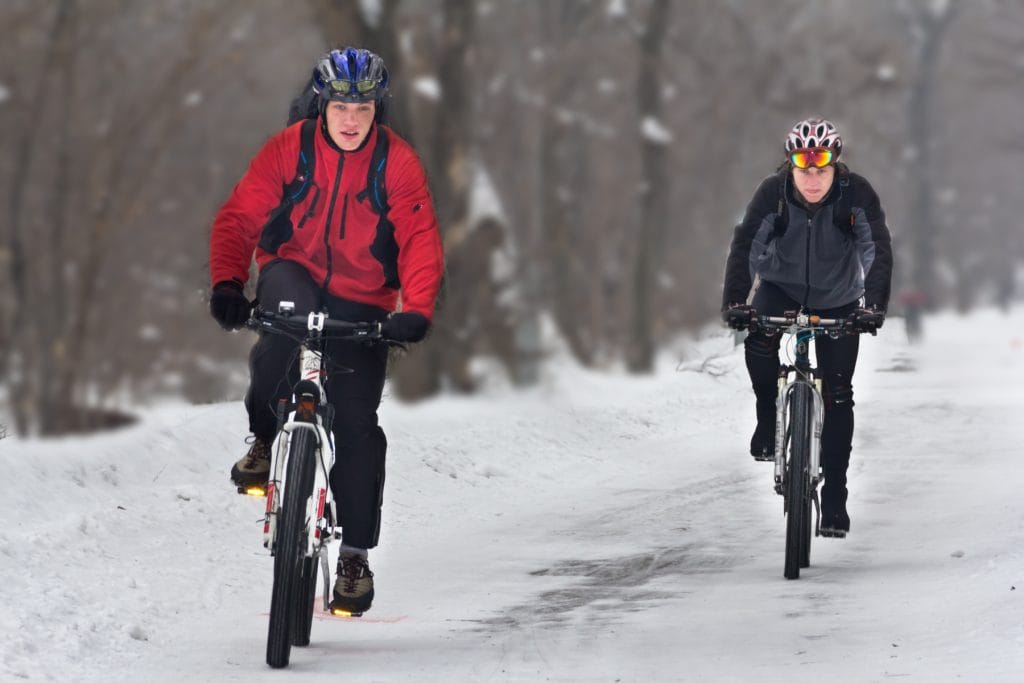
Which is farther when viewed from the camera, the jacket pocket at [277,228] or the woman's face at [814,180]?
the woman's face at [814,180]

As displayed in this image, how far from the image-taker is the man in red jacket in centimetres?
675

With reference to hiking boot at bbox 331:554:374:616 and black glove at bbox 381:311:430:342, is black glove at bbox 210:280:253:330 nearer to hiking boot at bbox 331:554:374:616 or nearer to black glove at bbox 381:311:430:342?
black glove at bbox 381:311:430:342

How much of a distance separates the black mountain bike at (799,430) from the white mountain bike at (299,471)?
2.73 meters

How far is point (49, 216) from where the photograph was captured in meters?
26.0

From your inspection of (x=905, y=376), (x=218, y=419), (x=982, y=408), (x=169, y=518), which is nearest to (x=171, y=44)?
(x=905, y=376)

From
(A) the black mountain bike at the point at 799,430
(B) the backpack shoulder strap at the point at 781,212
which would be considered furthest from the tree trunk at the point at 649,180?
(A) the black mountain bike at the point at 799,430

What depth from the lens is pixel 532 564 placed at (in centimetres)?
940

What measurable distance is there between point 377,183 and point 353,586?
56.2 inches

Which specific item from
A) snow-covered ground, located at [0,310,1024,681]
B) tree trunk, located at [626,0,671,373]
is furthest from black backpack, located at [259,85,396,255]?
tree trunk, located at [626,0,671,373]

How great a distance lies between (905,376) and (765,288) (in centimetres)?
1428

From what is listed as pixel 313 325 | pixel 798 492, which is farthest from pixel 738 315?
pixel 313 325

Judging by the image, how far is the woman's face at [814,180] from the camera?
8.93 m

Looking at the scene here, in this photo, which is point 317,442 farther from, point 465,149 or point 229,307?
point 465,149

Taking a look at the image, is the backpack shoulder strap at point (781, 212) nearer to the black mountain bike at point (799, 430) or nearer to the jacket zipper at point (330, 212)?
the black mountain bike at point (799, 430)
